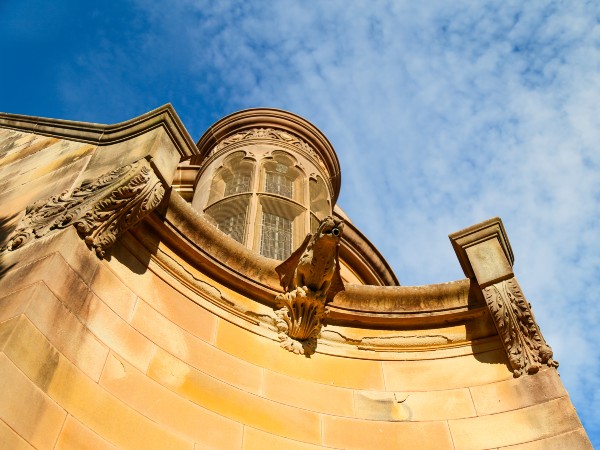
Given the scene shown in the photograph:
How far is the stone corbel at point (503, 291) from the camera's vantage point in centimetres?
628

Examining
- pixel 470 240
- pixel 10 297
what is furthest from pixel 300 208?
pixel 10 297

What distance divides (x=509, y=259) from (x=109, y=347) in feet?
13.5

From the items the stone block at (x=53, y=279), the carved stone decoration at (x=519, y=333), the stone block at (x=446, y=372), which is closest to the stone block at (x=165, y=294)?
the stone block at (x=53, y=279)

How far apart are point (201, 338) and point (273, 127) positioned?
28.5 ft

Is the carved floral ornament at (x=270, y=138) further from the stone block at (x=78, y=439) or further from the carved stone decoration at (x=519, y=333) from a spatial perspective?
the stone block at (x=78, y=439)

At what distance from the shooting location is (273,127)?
1417 centimetres

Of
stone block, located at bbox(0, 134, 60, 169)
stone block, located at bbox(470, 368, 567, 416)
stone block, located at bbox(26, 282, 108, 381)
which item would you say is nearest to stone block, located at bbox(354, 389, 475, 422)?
stone block, located at bbox(470, 368, 567, 416)

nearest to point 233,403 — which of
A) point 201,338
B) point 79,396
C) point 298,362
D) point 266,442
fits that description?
point 266,442

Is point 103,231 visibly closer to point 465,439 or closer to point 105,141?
point 105,141

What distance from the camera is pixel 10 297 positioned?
473 centimetres

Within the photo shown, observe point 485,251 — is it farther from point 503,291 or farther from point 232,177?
point 232,177

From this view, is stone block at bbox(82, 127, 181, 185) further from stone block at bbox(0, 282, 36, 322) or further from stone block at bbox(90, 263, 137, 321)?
stone block at bbox(0, 282, 36, 322)

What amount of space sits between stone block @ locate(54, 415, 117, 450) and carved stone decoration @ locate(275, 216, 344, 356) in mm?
2381

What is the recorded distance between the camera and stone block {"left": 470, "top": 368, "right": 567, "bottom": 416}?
5.96 metres
